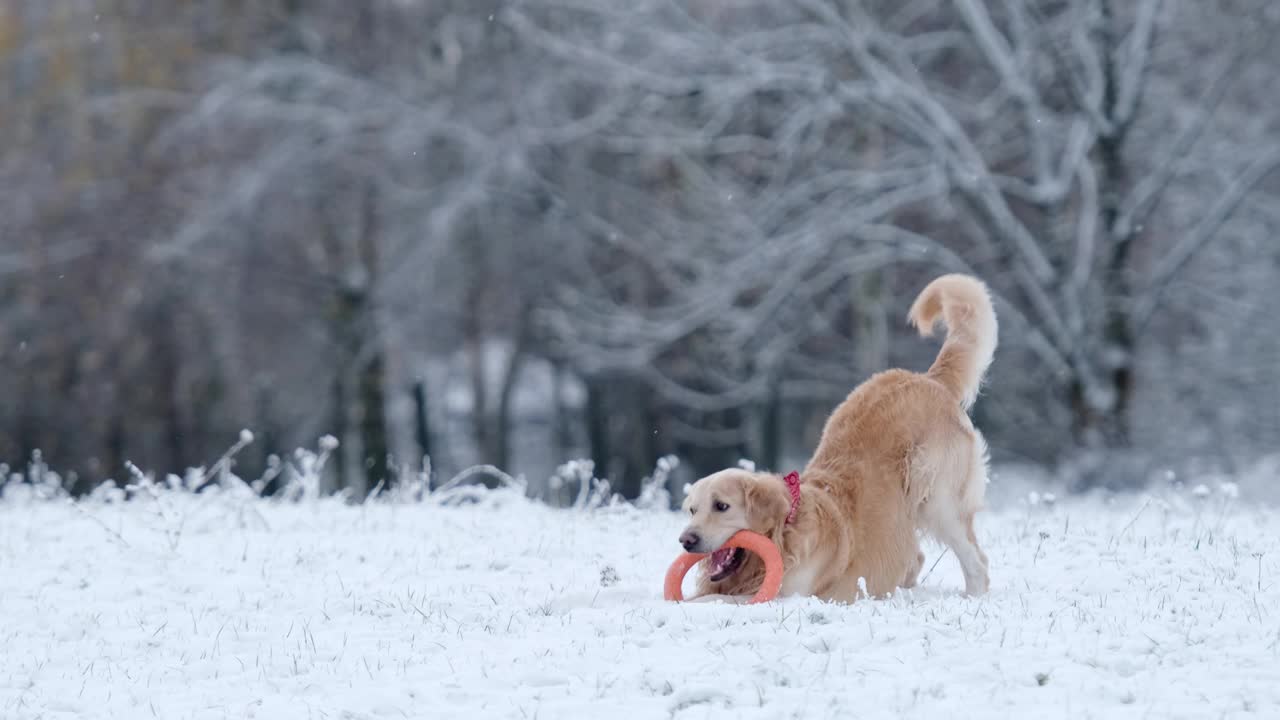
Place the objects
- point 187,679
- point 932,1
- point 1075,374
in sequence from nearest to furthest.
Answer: point 187,679 < point 1075,374 < point 932,1

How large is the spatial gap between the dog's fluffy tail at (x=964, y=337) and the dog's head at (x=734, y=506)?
1395 millimetres

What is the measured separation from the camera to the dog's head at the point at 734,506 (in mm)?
6480

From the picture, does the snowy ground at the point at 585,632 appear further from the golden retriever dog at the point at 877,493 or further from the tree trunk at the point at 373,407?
the tree trunk at the point at 373,407

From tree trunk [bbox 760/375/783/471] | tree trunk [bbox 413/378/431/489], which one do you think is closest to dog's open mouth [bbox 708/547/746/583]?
tree trunk [bbox 413/378/431/489]

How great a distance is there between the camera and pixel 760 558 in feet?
22.2

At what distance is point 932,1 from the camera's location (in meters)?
Answer: 16.9

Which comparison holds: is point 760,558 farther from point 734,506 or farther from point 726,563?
point 734,506

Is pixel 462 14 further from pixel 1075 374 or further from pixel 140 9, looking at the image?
pixel 1075 374

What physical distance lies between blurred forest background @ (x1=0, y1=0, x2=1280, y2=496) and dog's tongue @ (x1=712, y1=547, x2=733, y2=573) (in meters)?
9.07

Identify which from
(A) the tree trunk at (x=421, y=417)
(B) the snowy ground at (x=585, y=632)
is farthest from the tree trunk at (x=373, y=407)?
(B) the snowy ground at (x=585, y=632)

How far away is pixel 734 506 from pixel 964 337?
5.95ft

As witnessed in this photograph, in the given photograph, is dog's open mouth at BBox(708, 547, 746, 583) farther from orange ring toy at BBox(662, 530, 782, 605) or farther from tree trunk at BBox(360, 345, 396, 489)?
tree trunk at BBox(360, 345, 396, 489)

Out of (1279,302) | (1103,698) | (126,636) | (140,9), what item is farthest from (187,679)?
(140,9)

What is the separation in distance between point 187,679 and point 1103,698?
11.4 ft
